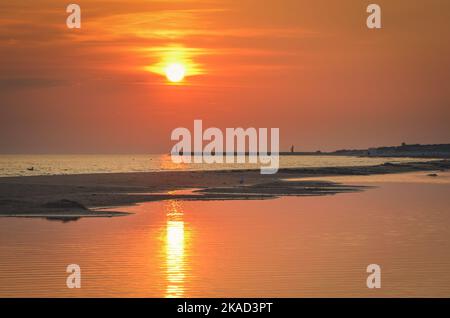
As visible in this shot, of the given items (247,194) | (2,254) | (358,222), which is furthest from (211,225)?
(247,194)

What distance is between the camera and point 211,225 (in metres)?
34.1

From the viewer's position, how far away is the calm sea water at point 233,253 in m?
19.5

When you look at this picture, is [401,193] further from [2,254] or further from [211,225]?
[2,254]

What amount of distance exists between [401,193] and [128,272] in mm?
38562

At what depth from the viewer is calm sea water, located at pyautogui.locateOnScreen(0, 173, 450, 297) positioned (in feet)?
63.8

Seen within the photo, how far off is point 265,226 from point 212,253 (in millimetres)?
8395

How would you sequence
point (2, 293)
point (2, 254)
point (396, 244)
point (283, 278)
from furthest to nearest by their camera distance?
point (396, 244)
point (2, 254)
point (283, 278)
point (2, 293)

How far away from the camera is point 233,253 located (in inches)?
990

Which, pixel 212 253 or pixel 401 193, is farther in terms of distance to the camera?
pixel 401 193

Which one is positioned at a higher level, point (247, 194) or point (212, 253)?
point (247, 194)
